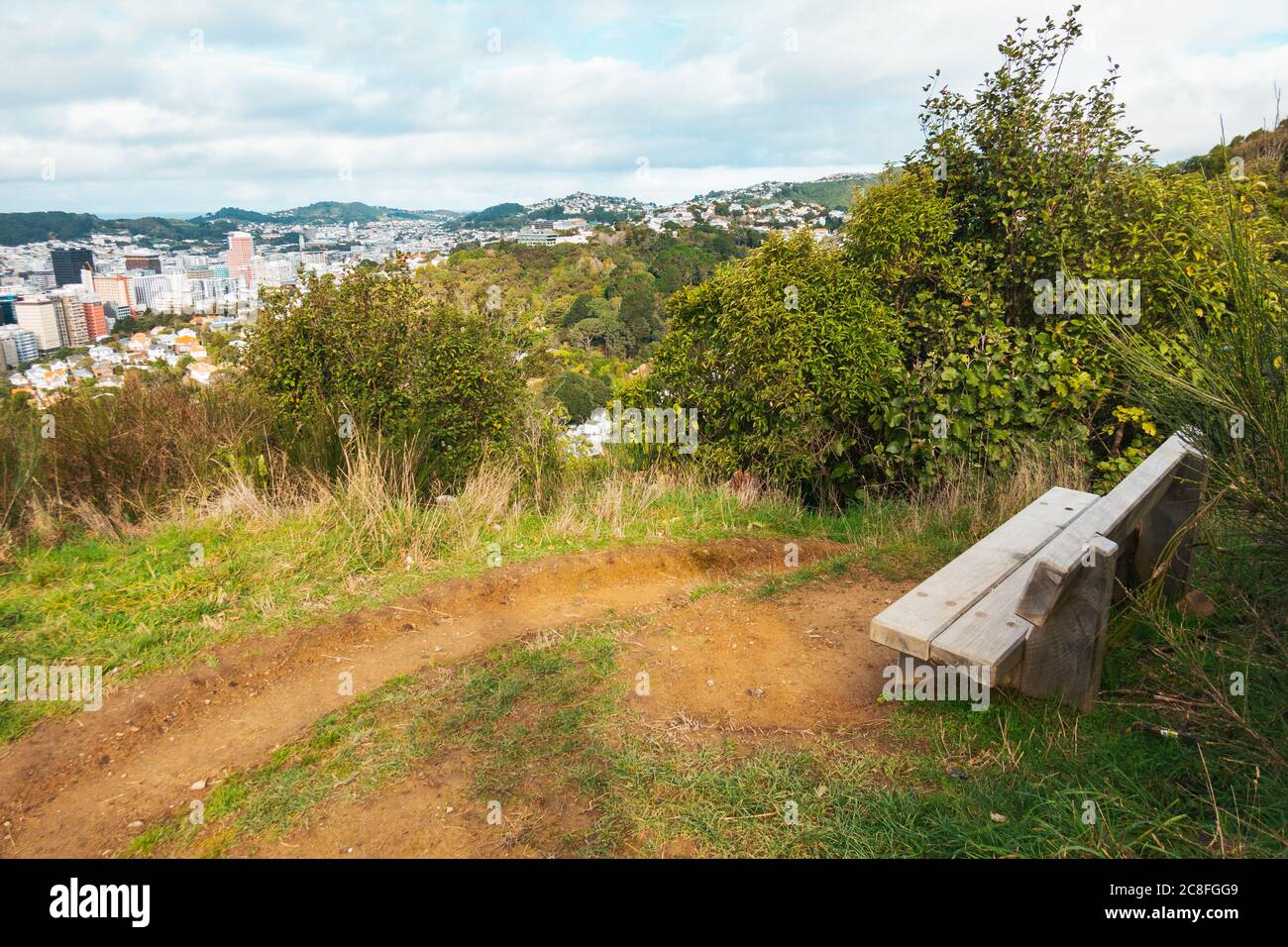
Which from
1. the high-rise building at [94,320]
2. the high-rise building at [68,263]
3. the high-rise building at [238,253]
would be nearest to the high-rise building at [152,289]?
the high-rise building at [68,263]

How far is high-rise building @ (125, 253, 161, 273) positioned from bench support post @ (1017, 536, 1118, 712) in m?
38.7

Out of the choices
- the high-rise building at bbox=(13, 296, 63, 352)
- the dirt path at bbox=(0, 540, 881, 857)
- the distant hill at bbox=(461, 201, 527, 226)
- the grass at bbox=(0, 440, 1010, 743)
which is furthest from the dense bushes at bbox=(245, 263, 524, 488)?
the distant hill at bbox=(461, 201, 527, 226)

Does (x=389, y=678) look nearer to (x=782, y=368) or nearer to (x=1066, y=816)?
(x=1066, y=816)

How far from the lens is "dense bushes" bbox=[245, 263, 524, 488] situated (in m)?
6.71

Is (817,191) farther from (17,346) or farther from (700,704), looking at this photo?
(700,704)

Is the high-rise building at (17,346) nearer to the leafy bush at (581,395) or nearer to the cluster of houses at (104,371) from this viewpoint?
the cluster of houses at (104,371)

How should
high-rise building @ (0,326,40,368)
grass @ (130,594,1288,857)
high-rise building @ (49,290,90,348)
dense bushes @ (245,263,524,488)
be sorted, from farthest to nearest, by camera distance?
1. high-rise building @ (49,290,90,348)
2. high-rise building @ (0,326,40,368)
3. dense bushes @ (245,263,524,488)
4. grass @ (130,594,1288,857)

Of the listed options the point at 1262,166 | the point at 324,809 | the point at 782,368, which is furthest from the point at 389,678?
the point at 1262,166

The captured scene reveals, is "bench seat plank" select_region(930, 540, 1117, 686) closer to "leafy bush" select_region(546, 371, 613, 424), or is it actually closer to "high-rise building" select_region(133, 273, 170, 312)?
"leafy bush" select_region(546, 371, 613, 424)

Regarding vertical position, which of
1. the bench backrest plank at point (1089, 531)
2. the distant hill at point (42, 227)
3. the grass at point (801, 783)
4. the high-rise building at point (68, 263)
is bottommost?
the grass at point (801, 783)

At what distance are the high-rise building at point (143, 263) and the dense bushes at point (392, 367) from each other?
32.3 m

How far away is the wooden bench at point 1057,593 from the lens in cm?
242

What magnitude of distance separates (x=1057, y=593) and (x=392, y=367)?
5811 millimetres
